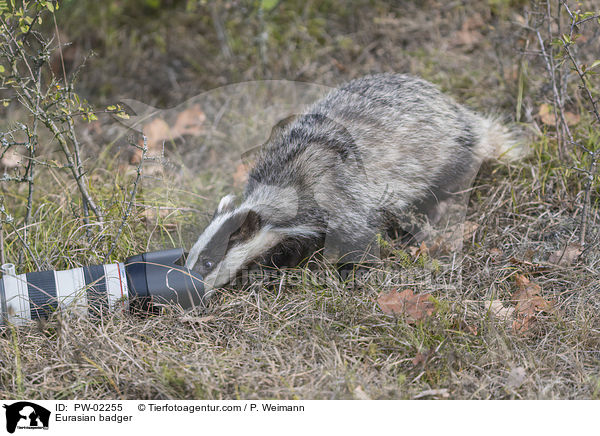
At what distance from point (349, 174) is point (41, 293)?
1.91 meters

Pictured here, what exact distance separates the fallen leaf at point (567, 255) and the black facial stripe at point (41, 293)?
2793mm

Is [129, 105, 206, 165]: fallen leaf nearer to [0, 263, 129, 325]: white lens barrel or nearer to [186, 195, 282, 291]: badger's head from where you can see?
[186, 195, 282, 291]: badger's head

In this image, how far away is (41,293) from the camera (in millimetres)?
3029

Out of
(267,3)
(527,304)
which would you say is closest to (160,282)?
(527,304)

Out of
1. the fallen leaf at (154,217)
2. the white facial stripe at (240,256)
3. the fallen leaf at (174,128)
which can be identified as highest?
the fallen leaf at (174,128)

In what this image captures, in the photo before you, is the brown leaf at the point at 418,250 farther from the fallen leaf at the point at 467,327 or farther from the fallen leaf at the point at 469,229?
the fallen leaf at the point at 467,327

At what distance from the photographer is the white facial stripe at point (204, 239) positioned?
3275 millimetres

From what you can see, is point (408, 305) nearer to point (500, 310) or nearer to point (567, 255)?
point (500, 310)

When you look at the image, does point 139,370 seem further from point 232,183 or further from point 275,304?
point 232,183

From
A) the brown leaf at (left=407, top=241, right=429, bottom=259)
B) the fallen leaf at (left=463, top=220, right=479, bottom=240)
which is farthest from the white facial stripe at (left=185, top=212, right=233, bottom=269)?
the fallen leaf at (left=463, top=220, right=479, bottom=240)

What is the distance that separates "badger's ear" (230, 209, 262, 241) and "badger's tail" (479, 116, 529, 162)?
1.81 metres

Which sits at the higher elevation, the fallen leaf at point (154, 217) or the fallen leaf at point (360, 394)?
the fallen leaf at point (154, 217)

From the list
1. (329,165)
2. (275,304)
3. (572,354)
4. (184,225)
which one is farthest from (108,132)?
(572,354)

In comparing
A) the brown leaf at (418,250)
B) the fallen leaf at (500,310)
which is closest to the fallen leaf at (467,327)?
the fallen leaf at (500,310)
